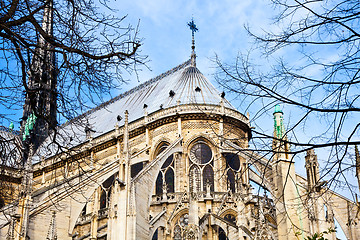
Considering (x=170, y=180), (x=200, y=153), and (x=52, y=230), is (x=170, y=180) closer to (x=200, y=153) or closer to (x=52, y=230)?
(x=200, y=153)

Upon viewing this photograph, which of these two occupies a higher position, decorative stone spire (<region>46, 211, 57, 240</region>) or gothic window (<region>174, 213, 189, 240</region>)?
gothic window (<region>174, 213, 189, 240</region>)

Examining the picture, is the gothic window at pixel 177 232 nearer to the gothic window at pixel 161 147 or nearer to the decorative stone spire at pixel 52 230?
the gothic window at pixel 161 147

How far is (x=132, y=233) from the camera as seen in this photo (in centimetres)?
1778

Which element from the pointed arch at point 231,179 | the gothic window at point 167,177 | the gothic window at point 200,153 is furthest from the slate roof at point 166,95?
the pointed arch at point 231,179

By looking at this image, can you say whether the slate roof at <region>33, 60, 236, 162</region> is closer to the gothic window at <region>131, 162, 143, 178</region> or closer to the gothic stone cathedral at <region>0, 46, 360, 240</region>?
the gothic stone cathedral at <region>0, 46, 360, 240</region>

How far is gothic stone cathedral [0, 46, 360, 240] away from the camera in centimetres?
1698

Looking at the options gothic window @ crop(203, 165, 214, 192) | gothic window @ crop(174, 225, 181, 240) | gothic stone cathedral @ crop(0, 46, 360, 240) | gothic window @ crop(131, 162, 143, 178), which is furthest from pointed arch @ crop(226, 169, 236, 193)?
gothic window @ crop(131, 162, 143, 178)

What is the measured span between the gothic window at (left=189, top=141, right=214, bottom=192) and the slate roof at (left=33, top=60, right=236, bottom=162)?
239cm

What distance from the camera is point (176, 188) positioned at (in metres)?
24.0

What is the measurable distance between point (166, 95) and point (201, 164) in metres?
5.85

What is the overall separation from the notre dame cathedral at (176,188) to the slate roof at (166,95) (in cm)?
10

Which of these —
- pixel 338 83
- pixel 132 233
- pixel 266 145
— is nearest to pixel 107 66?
pixel 266 145

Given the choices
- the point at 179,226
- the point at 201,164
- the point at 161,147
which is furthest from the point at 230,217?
the point at 161,147

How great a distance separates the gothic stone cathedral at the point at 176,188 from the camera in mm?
16984
